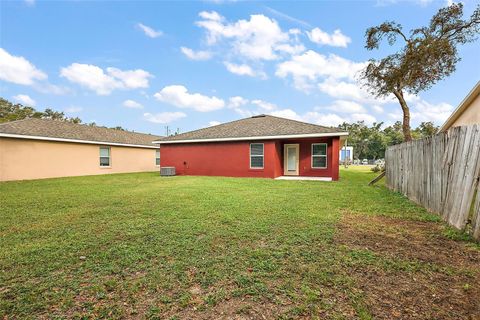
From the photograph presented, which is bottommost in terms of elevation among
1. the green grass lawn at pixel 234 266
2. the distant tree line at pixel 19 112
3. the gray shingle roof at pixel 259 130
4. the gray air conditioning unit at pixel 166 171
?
the green grass lawn at pixel 234 266

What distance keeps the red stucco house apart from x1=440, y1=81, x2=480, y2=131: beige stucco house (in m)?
4.66

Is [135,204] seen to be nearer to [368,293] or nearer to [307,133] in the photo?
[368,293]

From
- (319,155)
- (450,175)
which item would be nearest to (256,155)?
(319,155)

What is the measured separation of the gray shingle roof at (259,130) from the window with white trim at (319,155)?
4.17 feet

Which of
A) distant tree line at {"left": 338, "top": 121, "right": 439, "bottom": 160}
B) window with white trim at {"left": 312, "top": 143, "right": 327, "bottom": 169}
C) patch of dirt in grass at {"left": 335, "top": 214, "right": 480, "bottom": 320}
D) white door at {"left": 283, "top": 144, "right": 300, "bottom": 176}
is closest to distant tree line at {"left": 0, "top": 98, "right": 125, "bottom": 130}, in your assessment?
white door at {"left": 283, "top": 144, "right": 300, "bottom": 176}

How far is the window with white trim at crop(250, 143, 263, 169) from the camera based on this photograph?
1444 cm

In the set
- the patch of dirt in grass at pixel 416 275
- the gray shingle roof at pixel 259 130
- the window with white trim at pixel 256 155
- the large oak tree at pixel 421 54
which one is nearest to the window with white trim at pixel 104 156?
the gray shingle roof at pixel 259 130

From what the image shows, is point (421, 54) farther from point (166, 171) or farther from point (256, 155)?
point (166, 171)

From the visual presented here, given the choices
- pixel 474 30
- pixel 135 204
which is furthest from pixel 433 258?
pixel 474 30

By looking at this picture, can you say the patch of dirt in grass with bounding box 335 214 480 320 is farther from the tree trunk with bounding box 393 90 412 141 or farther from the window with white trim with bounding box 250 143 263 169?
the tree trunk with bounding box 393 90 412 141

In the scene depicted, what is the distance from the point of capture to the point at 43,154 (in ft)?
48.3

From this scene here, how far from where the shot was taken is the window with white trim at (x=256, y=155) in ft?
47.4

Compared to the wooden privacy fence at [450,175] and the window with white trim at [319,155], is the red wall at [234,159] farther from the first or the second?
the wooden privacy fence at [450,175]

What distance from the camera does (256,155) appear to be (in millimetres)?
14562
